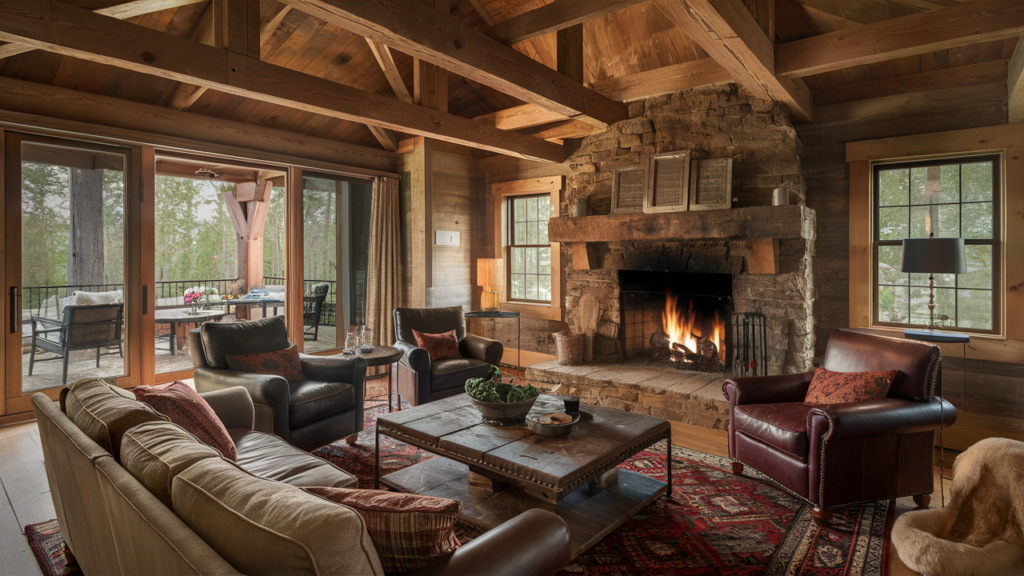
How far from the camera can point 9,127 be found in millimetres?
3729

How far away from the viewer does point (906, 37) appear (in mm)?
3104

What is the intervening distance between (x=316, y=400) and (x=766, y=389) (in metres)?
2.77

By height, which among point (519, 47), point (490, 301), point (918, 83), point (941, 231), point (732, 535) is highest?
point (519, 47)

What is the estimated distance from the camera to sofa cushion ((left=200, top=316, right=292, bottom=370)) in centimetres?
341

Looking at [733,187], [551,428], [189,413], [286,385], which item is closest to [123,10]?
[286,385]

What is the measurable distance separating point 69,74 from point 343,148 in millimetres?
2341

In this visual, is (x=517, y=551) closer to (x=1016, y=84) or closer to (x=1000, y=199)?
(x=1016, y=84)

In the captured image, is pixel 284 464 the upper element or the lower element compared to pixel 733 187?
lower

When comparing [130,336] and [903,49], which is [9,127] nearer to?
[130,336]

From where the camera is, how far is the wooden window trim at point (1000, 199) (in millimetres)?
3611

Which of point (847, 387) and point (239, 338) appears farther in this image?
point (239, 338)

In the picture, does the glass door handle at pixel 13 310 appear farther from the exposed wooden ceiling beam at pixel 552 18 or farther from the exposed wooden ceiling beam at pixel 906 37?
the exposed wooden ceiling beam at pixel 906 37

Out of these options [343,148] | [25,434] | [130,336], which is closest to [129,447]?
[25,434]

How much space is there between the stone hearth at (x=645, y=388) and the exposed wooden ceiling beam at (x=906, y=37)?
95.3 inches
